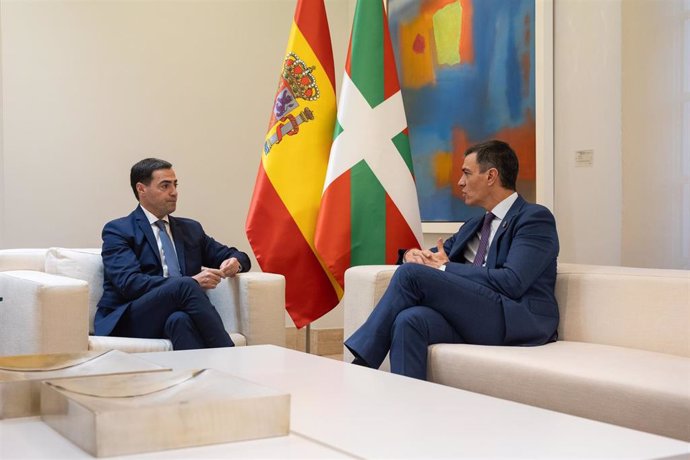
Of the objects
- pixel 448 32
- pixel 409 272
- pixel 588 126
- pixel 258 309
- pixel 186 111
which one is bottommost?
pixel 258 309

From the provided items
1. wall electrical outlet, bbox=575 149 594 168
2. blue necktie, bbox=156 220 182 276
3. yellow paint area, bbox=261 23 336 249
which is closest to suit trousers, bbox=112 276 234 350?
blue necktie, bbox=156 220 182 276

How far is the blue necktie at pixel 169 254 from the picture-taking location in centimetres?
409

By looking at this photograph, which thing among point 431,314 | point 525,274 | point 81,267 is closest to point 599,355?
point 525,274

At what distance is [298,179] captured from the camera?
4.48 metres

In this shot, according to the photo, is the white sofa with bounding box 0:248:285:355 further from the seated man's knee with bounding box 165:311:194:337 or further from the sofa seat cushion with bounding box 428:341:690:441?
the sofa seat cushion with bounding box 428:341:690:441

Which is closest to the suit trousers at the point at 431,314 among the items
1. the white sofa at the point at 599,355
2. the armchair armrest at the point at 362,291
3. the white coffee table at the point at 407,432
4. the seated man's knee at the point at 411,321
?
the seated man's knee at the point at 411,321

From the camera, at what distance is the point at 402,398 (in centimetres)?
164

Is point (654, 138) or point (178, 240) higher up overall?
point (654, 138)

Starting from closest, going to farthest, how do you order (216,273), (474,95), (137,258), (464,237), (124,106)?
(464,237) → (216,273) → (137,258) → (474,95) → (124,106)

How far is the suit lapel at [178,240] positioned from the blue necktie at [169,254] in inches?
0.8

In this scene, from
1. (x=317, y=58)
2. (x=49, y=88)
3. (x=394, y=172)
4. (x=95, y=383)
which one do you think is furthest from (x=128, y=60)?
(x=95, y=383)

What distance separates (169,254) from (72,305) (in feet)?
2.56

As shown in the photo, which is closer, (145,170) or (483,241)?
(483,241)

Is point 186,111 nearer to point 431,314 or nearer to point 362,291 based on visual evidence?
point 362,291
